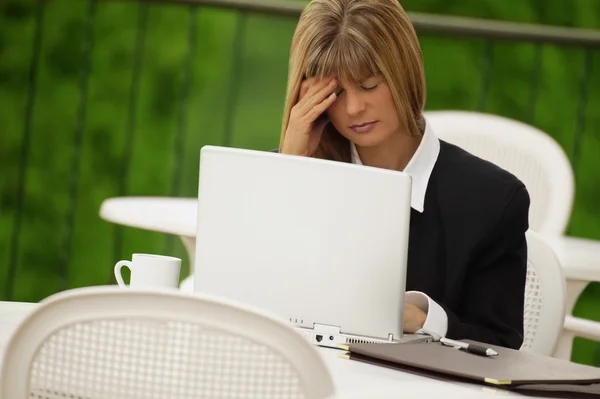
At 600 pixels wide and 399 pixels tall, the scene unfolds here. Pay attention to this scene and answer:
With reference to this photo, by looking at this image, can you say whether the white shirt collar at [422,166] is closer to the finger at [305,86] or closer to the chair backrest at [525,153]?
the finger at [305,86]

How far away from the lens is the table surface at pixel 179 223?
7.98ft

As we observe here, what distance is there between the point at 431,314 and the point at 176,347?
0.71 m

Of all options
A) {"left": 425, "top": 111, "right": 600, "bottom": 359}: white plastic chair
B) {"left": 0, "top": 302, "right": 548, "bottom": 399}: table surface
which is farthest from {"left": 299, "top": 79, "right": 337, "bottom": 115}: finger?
{"left": 425, "top": 111, "right": 600, "bottom": 359}: white plastic chair

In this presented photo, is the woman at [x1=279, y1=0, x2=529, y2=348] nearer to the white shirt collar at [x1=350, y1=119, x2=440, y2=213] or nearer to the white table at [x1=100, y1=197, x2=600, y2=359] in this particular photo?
A: the white shirt collar at [x1=350, y1=119, x2=440, y2=213]

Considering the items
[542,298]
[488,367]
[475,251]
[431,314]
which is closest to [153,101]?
[542,298]

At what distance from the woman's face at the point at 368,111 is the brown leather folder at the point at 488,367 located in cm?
52

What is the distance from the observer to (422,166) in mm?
2053

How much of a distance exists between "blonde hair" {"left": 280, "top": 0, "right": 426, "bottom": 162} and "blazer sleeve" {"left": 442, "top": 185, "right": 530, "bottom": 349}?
9.4 inches

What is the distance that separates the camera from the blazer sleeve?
6.27 ft

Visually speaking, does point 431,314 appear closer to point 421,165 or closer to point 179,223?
point 421,165

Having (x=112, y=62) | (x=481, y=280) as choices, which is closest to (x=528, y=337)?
(x=481, y=280)

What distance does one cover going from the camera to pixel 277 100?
18.5 ft

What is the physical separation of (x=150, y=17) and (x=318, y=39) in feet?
13.4

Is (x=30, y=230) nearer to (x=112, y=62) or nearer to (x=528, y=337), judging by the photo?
(x=112, y=62)
